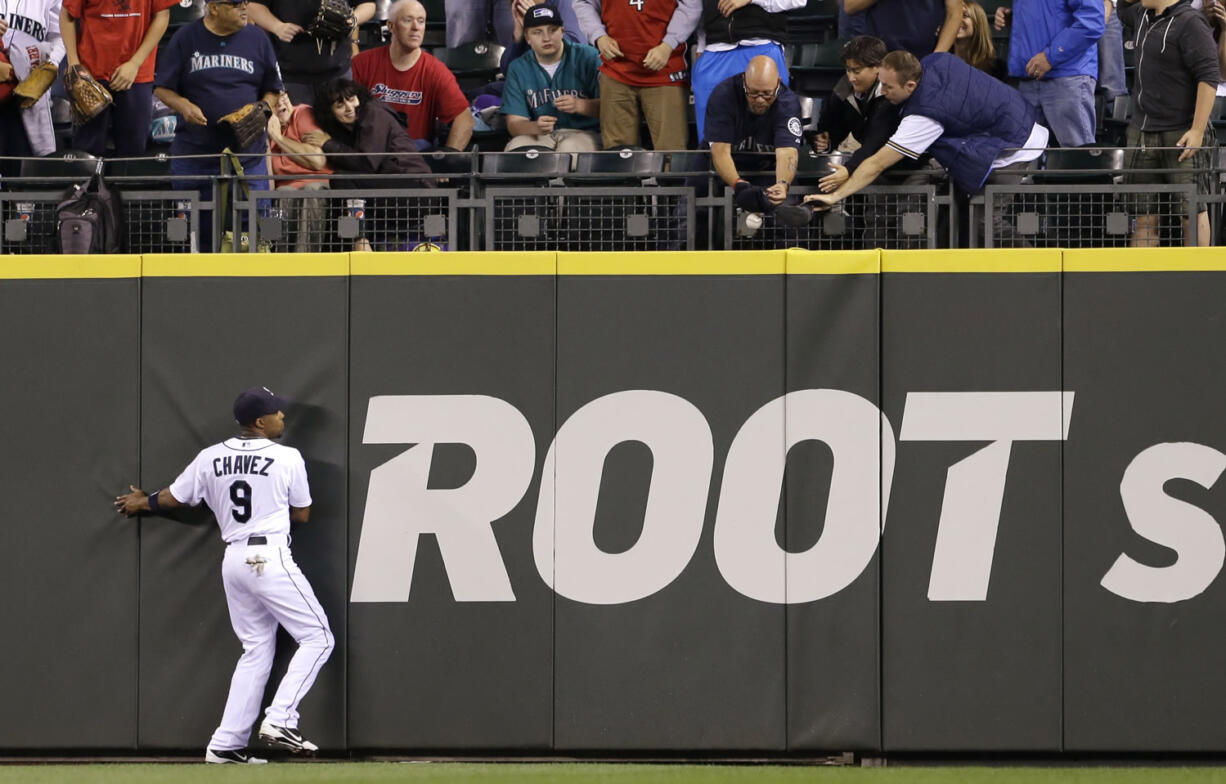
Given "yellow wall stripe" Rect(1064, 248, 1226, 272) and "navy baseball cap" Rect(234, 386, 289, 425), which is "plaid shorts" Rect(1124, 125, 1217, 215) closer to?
"yellow wall stripe" Rect(1064, 248, 1226, 272)

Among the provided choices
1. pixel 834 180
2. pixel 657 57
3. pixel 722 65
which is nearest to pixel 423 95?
pixel 657 57

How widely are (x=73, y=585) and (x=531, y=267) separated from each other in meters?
3.04

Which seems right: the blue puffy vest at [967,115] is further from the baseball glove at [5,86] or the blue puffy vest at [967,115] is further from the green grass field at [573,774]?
the baseball glove at [5,86]

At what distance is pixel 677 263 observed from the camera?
7867 millimetres

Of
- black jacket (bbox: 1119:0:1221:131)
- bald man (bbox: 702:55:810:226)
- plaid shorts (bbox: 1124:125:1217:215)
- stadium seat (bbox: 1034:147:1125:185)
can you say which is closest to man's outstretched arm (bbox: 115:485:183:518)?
bald man (bbox: 702:55:810:226)

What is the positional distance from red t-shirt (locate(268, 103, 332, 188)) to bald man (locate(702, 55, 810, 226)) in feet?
7.44

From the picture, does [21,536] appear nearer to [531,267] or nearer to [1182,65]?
[531,267]

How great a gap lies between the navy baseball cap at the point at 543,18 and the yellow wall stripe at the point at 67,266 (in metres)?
2.99

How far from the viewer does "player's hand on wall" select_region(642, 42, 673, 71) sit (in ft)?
29.9

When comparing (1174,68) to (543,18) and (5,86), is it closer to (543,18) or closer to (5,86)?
(543,18)

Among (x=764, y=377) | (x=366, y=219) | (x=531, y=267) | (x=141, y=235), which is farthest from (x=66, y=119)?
(x=764, y=377)

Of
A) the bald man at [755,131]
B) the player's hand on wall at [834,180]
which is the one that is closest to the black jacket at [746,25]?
the bald man at [755,131]

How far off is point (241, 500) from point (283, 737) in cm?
124

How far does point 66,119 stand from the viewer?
408 inches
